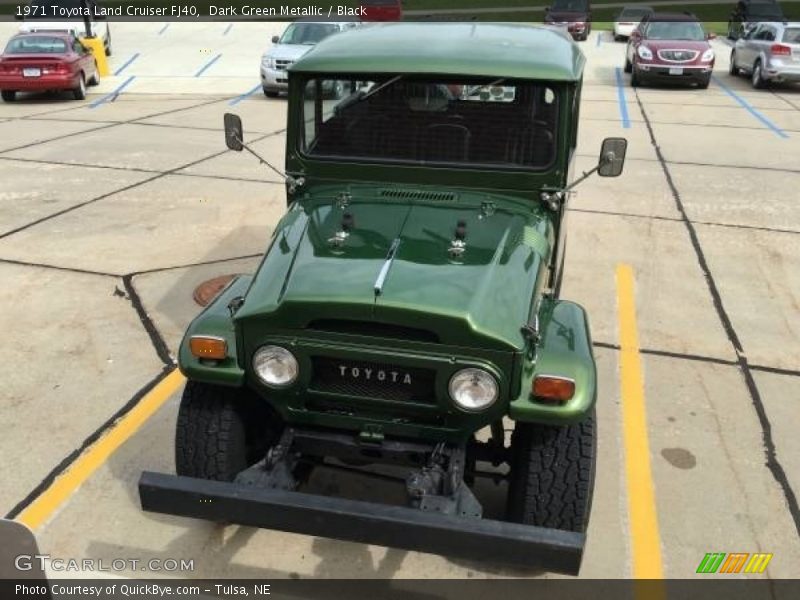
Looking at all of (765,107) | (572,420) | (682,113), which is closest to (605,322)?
(572,420)

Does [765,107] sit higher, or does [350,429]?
[350,429]

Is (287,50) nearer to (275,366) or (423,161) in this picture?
(423,161)

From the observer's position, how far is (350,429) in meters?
3.09

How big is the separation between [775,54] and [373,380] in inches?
701

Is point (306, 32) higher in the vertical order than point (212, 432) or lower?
lower

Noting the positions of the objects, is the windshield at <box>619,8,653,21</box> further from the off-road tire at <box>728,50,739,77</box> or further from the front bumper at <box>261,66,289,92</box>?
the front bumper at <box>261,66,289,92</box>

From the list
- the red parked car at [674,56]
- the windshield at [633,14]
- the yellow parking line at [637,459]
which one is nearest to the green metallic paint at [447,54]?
the yellow parking line at [637,459]

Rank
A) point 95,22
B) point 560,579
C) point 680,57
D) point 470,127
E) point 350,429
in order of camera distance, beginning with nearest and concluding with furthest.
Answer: point 350,429 → point 560,579 → point 470,127 → point 680,57 → point 95,22

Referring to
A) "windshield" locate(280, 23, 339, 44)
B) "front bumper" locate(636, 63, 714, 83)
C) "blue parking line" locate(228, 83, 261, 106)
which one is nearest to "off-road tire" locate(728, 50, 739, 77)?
"front bumper" locate(636, 63, 714, 83)

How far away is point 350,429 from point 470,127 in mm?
1700

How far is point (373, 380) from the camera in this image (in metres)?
2.91

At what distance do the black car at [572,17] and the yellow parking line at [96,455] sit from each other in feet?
84.2

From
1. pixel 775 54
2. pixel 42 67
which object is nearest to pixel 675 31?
pixel 775 54

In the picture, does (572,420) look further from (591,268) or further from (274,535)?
(591,268)
